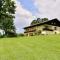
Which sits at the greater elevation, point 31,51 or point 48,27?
point 48,27

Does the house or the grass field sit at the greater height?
the house

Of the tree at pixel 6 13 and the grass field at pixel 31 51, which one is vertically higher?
the tree at pixel 6 13

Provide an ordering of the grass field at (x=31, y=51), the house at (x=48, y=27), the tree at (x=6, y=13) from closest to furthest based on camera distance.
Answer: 1. the grass field at (x=31, y=51)
2. the tree at (x=6, y=13)
3. the house at (x=48, y=27)

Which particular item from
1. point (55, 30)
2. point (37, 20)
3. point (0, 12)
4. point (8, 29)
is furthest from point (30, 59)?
Answer: point (37, 20)

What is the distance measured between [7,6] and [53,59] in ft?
185

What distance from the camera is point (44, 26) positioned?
80.2 meters

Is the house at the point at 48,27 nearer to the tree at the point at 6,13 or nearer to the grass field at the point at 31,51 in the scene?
the tree at the point at 6,13

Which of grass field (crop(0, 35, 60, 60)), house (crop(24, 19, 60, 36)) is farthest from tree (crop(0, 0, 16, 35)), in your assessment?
grass field (crop(0, 35, 60, 60))

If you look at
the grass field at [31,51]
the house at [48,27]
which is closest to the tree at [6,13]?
the house at [48,27]

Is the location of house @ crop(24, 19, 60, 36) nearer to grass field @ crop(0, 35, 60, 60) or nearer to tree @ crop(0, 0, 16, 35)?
tree @ crop(0, 0, 16, 35)

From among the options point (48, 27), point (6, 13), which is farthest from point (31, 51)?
point (48, 27)

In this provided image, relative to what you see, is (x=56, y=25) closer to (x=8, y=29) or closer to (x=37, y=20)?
(x=8, y=29)

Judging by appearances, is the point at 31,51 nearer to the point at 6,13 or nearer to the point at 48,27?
the point at 6,13

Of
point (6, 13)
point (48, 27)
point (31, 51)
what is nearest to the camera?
point (31, 51)
